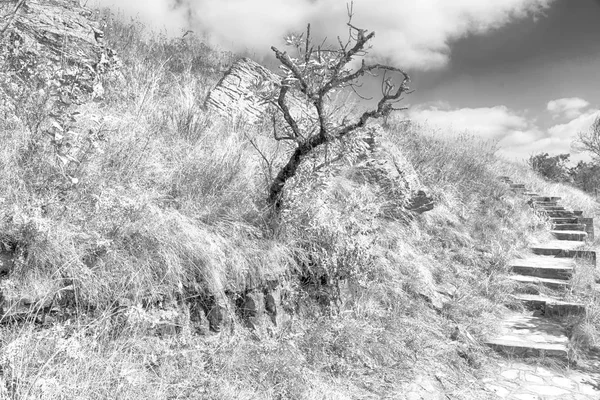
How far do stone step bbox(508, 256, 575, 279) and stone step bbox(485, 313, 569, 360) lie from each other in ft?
4.35

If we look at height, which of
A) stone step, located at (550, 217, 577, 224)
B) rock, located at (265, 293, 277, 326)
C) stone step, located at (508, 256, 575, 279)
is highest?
stone step, located at (550, 217, 577, 224)

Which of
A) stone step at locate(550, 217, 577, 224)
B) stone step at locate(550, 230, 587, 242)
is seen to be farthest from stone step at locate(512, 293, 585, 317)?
stone step at locate(550, 217, 577, 224)

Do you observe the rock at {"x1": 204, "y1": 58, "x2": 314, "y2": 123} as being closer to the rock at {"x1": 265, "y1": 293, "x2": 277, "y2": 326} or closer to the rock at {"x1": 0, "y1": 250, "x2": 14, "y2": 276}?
the rock at {"x1": 265, "y1": 293, "x2": 277, "y2": 326}

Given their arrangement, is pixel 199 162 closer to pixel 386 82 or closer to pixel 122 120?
pixel 122 120

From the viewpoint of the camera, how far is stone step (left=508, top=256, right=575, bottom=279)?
695 centimetres

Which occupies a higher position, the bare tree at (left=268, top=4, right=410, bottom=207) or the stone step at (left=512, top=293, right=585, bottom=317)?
the bare tree at (left=268, top=4, right=410, bottom=207)

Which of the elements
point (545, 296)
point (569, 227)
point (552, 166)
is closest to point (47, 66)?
point (545, 296)

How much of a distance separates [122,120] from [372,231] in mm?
2655

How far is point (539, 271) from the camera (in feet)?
23.1

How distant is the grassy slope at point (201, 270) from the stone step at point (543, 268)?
2.95ft

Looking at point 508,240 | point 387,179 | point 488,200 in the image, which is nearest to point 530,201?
point 488,200

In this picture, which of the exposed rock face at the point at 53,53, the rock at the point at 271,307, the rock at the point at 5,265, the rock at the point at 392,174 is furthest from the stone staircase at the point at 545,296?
the exposed rock face at the point at 53,53

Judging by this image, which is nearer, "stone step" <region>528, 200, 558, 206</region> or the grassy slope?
the grassy slope

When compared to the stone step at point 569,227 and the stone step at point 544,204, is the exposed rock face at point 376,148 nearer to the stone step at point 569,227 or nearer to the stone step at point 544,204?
the stone step at point 569,227
